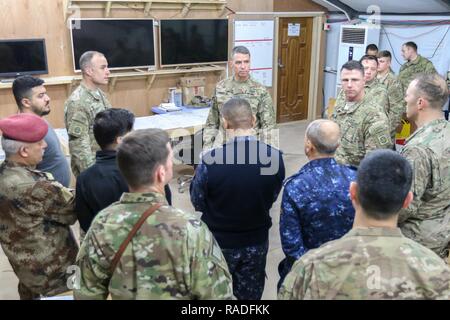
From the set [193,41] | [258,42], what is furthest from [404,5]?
[193,41]

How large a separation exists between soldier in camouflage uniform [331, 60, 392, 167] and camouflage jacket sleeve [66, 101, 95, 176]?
1.82 metres

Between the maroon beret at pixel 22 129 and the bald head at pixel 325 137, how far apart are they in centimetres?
130

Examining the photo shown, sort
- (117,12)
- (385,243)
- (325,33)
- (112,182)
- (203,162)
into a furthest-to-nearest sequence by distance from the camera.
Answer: (325,33) → (117,12) → (203,162) → (112,182) → (385,243)

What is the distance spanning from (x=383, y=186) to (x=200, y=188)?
3.65 feet

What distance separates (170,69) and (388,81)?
298cm

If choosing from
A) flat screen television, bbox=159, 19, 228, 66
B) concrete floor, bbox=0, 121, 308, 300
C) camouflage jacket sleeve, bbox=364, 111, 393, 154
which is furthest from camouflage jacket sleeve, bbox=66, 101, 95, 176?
flat screen television, bbox=159, 19, 228, 66

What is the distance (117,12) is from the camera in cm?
539

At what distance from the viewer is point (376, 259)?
46.0 inches

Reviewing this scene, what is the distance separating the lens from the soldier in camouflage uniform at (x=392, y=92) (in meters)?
4.98

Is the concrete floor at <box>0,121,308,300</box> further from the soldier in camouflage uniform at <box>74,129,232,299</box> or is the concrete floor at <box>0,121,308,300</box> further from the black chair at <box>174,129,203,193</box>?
the soldier in camouflage uniform at <box>74,129,232,299</box>

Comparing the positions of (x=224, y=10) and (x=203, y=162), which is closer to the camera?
(x=203, y=162)

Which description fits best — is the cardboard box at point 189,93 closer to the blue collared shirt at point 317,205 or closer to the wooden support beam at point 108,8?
the wooden support beam at point 108,8

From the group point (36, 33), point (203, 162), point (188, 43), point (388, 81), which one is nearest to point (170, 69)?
point (188, 43)

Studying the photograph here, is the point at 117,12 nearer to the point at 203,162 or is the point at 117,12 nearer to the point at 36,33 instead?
the point at 36,33
